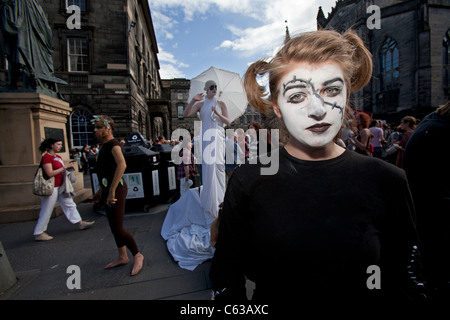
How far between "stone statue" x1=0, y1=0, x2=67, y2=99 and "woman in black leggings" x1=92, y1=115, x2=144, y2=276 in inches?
188

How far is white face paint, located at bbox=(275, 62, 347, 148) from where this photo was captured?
110 cm

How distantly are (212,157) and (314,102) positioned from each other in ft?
6.86

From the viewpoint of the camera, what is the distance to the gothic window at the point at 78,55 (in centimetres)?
1600

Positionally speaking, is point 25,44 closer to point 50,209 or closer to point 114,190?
point 50,209

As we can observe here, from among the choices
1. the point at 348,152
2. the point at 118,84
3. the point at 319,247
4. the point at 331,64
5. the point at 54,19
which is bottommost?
the point at 319,247

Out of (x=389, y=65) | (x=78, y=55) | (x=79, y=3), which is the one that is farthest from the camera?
(x=389, y=65)

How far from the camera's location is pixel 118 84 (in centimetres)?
1644

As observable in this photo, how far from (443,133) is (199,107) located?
2.53m

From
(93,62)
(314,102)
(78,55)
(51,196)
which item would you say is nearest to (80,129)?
(93,62)

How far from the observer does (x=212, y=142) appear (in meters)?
3.10

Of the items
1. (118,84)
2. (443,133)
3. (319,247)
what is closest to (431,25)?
(118,84)

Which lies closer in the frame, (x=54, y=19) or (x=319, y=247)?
(x=319, y=247)
